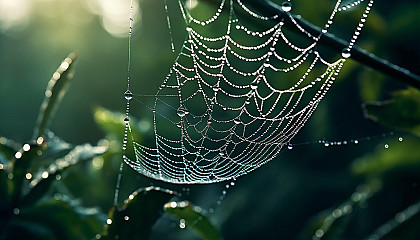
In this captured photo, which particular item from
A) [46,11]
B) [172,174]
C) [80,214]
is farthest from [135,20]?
[46,11]

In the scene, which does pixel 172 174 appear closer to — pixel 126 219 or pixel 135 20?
pixel 126 219

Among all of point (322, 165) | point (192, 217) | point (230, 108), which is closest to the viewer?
point (192, 217)

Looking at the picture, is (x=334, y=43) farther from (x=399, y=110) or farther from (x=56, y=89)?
(x=56, y=89)

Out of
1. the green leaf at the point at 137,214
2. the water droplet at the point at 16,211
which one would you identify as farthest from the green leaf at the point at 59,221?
the green leaf at the point at 137,214

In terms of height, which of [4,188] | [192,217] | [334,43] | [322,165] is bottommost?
[322,165]

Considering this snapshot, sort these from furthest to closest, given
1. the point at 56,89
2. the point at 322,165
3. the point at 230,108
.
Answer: the point at 322,165 < the point at 230,108 < the point at 56,89

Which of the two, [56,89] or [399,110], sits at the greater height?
[56,89]

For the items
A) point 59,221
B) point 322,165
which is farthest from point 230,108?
point 59,221
